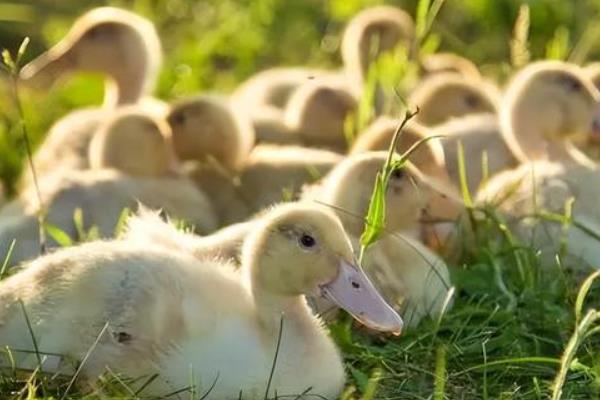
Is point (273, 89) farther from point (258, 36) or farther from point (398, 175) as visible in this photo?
point (398, 175)

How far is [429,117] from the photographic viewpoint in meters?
7.91

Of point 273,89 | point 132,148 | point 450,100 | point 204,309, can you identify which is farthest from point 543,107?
point 204,309

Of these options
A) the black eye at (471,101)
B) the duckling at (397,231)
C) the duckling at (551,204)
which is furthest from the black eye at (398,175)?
the black eye at (471,101)

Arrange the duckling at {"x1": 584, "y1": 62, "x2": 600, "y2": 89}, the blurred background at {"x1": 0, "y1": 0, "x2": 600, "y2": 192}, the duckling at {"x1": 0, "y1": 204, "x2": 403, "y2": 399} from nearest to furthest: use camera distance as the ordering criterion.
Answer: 1. the duckling at {"x1": 0, "y1": 204, "x2": 403, "y2": 399}
2. the duckling at {"x1": 584, "y1": 62, "x2": 600, "y2": 89}
3. the blurred background at {"x1": 0, "y1": 0, "x2": 600, "y2": 192}

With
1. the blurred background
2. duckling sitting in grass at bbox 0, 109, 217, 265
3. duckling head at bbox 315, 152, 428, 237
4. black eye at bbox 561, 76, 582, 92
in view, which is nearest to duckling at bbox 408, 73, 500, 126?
the blurred background

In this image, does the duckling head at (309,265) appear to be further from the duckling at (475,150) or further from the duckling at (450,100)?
the duckling at (450,100)

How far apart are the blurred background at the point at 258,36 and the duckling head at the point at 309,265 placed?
3514 millimetres

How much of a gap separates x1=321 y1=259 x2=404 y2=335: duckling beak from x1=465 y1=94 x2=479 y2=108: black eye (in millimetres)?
2938

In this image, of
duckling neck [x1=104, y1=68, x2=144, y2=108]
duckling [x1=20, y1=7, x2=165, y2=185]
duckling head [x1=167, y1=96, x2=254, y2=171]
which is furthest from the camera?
duckling neck [x1=104, y1=68, x2=144, y2=108]

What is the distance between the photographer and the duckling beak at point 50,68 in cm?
829

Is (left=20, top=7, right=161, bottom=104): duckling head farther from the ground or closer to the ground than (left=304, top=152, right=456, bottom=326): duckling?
closer to the ground

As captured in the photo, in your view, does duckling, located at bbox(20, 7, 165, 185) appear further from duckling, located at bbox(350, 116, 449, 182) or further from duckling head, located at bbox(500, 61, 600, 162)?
duckling head, located at bbox(500, 61, 600, 162)

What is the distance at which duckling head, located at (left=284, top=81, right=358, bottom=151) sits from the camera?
780cm

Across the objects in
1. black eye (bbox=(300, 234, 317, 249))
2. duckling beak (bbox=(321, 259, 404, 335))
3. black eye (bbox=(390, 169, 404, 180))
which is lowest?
black eye (bbox=(390, 169, 404, 180))
